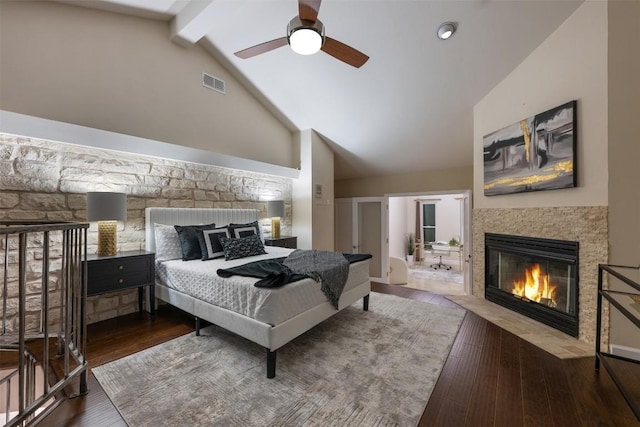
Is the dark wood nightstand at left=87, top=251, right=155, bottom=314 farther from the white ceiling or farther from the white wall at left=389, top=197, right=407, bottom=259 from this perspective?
the white wall at left=389, top=197, right=407, bottom=259

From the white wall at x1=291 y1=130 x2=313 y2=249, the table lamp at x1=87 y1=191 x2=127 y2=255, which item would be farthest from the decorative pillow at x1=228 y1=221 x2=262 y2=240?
the white wall at x1=291 y1=130 x2=313 y2=249

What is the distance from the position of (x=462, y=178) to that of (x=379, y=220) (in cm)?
198

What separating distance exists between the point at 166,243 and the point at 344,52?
304 centimetres

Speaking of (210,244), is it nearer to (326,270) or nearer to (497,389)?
(326,270)

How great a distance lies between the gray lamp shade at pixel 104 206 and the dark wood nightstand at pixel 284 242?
7.63ft

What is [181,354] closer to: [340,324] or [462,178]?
[340,324]

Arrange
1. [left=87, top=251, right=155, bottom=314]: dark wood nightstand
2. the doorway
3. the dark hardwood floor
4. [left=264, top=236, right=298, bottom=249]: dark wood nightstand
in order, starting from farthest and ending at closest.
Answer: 1. the doorway
2. [left=264, top=236, right=298, bottom=249]: dark wood nightstand
3. [left=87, top=251, right=155, bottom=314]: dark wood nightstand
4. the dark hardwood floor

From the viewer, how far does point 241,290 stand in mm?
2254

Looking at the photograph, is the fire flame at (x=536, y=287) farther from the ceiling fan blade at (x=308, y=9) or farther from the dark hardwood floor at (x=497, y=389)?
the ceiling fan blade at (x=308, y=9)

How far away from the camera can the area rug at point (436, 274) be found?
7.32 m

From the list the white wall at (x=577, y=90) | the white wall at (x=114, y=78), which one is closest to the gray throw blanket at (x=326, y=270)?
the white wall at (x=577, y=90)

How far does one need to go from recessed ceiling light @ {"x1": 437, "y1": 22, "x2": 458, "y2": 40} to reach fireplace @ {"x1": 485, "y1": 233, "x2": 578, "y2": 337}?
2584 mm

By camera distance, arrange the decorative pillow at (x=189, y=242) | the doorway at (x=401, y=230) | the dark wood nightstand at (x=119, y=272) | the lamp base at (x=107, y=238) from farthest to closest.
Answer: the doorway at (x=401, y=230) → the decorative pillow at (x=189, y=242) → the lamp base at (x=107, y=238) → the dark wood nightstand at (x=119, y=272)

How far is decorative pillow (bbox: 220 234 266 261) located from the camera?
336cm
